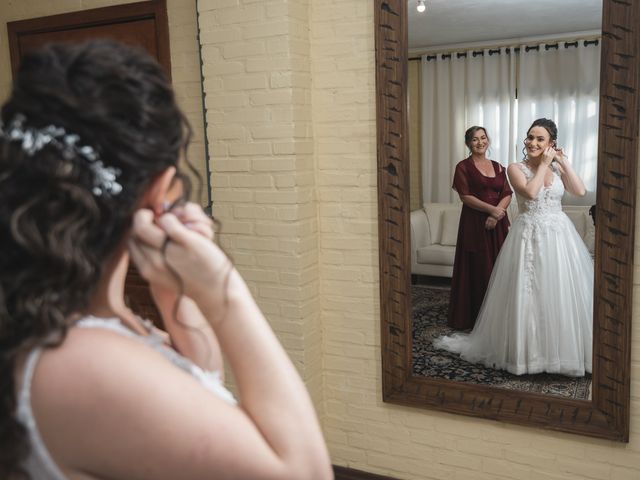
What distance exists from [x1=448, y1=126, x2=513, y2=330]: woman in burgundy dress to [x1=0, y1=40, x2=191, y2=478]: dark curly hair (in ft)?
5.50

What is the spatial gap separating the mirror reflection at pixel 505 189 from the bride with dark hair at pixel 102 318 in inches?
63.7

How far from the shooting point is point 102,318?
2.66ft

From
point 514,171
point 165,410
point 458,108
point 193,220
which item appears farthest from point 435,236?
point 165,410

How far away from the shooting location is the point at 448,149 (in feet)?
7.52

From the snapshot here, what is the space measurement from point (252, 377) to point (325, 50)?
1.89 meters

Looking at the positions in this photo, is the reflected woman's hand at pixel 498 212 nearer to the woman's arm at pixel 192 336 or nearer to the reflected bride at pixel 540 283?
the reflected bride at pixel 540 283

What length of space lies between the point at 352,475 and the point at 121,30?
2.23 meters

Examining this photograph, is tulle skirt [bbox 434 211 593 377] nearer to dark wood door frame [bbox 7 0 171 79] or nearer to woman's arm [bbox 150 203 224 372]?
woman's arm [bbox 150 203 224 372]

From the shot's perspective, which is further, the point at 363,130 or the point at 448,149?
the point at 363,130

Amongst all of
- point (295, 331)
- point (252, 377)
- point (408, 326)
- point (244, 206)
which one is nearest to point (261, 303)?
point (295, 331)

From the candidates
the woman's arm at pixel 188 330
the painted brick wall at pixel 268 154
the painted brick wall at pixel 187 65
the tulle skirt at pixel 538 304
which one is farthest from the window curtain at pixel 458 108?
the woman's arm at pixel 188 330

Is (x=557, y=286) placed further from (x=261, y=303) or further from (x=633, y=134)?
(x=261, y=303)

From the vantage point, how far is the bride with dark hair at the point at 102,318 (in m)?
0.71

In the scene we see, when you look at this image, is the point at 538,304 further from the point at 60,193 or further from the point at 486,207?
the point at 60,193
